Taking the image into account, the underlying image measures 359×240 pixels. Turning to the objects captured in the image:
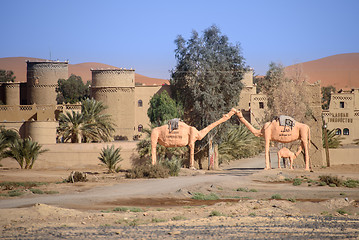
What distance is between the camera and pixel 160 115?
51.3 meters

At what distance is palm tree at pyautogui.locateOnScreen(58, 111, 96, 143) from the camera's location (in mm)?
42237

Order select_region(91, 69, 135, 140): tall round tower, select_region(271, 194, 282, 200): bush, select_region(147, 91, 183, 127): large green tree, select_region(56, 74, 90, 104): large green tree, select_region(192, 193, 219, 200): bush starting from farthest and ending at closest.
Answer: select_region(56, 74, 90, 104): large green tree, select_region(91, 69, 135, 140): tall round tower, select_region(147, 91, 183, 127): large green tree, select_region(271, 194, 282, 200): bush, select_region(192, 193, 219, 200): bush

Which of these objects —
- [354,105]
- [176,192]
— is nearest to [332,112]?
[354,105]

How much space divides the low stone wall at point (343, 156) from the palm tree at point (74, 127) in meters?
18.0

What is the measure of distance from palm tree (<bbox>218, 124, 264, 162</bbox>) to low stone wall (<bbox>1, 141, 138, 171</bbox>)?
681cm

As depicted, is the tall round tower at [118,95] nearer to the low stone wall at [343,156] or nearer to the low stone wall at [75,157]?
the low stone wall at [75,157]

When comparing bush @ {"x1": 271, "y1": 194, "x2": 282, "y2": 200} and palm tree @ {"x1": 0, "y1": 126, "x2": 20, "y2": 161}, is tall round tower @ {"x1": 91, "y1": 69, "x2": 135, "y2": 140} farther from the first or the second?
bush @ {"x1": 271, "y1": 194, "x2": 282, "y2": 200}

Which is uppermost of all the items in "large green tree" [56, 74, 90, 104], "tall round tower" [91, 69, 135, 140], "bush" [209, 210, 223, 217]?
"large green tree" [56, 74, 90, 104]

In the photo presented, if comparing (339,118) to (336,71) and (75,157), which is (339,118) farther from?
(336,71)

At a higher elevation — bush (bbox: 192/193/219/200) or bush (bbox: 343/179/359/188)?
bush (bbox: 343/179/359/188)

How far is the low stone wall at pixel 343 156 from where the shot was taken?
40.4m

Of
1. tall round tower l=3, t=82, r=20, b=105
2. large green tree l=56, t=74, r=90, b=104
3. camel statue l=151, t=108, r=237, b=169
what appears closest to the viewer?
camel statue l=151, t=108, r=237, b=169

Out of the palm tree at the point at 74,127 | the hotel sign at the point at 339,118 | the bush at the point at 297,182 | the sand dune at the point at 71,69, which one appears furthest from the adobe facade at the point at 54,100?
the sand dune at the point at 71,69

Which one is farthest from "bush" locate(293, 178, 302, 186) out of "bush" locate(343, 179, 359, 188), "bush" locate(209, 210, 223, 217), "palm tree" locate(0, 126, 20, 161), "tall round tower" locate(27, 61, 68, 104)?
"tall round tower" locate(27, 61, 68, 104)
